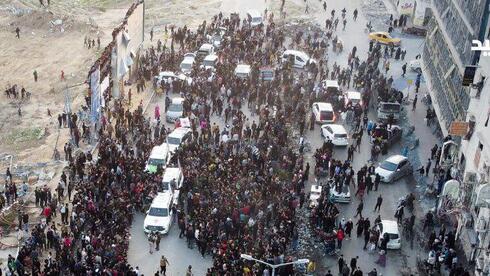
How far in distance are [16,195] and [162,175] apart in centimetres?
759

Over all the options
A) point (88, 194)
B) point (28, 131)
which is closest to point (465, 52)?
point (88, 194)

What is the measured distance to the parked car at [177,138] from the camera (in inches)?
1702

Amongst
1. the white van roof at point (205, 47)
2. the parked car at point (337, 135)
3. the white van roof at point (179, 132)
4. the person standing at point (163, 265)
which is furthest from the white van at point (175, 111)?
the person standing at point (163, 265)

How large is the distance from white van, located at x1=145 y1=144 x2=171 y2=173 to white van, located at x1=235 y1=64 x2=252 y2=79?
13372 millimetres

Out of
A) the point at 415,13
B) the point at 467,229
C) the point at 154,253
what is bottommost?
the point at 154,253

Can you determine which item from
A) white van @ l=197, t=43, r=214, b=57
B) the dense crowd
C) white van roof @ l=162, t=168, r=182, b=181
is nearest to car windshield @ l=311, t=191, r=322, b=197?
the dense crowd

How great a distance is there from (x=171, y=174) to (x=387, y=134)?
14375mm

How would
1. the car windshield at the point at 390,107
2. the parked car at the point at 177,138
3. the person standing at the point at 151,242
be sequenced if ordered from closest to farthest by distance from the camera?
the person standing at the point at 151,242 → the parked car at the point at 177,138 → the car windshield at the point at 390,107

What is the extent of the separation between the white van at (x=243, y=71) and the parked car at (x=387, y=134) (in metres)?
11.5

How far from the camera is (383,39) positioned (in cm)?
6228

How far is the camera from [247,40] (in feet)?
194

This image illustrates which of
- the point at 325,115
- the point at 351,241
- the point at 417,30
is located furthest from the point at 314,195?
the point at 417,30

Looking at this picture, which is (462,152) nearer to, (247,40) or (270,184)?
(270,184)

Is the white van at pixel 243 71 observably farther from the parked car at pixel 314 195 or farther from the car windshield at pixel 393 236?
the car windshield at pixel 393 236
